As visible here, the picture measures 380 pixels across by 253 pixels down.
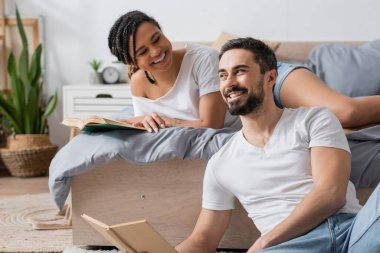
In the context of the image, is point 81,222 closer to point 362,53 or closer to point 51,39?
point 362,53

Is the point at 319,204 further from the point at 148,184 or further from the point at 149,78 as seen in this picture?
the point at 149,78

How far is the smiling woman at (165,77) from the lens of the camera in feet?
8.01

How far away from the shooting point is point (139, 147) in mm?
2406

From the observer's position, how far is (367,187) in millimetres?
2279

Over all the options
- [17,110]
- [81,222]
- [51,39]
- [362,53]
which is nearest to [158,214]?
[81,222]

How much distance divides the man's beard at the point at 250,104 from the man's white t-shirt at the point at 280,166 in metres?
0.10

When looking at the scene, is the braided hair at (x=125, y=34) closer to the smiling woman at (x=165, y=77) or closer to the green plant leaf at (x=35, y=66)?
the smiling woman at (x=165, y=77)

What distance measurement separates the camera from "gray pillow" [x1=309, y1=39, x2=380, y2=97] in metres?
3.17

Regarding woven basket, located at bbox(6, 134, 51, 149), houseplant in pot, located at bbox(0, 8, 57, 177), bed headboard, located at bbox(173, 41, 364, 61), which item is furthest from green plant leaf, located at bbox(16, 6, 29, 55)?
bed headboard, located at bbox(173, 41, 364, 61)

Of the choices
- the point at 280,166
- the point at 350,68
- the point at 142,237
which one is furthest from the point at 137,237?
the point at 350,68

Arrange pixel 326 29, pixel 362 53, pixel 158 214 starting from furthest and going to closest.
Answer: pixel 326 29 → pixel 362 53 → pixel 158 214

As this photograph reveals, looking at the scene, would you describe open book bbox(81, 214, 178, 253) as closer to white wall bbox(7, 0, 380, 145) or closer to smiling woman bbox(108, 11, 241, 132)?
smiling woman bbox(108, 11, 241, 132)

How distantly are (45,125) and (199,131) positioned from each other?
2250mm

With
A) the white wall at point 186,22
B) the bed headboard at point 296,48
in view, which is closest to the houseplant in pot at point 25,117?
the white wall at point 186,22
